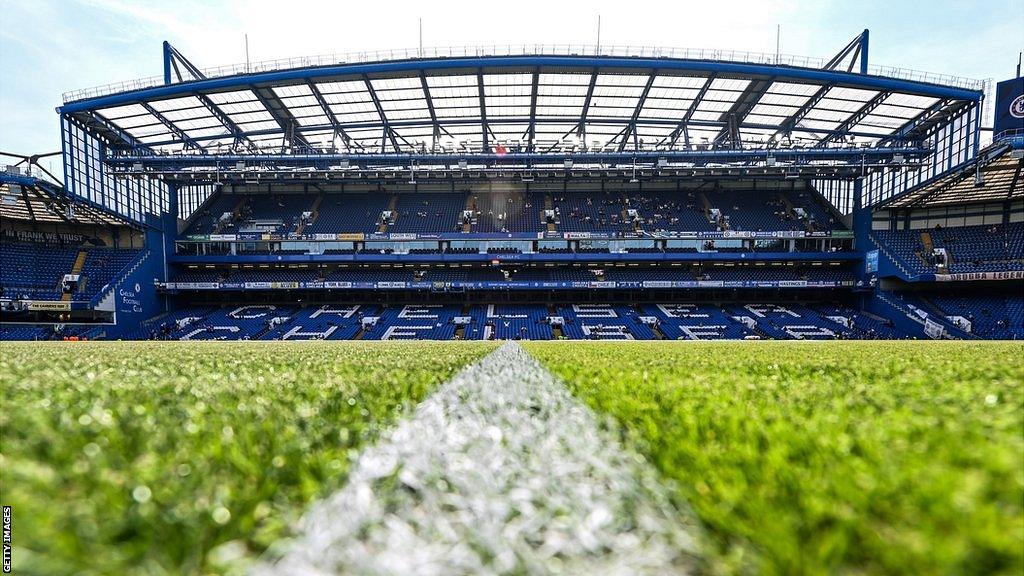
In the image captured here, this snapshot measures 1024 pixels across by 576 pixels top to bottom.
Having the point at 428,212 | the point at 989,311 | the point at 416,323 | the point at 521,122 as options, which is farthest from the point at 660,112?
the point at 989,311

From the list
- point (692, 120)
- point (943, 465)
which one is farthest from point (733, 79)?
point (943, 465)

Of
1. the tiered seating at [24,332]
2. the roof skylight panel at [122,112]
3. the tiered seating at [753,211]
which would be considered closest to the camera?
the roof skylight panel at [122,112]

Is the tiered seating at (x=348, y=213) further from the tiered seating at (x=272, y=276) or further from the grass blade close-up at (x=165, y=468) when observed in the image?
the grass blade close-up at (x=165, y=468)

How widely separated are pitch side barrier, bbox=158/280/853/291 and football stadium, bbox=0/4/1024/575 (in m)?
0.36

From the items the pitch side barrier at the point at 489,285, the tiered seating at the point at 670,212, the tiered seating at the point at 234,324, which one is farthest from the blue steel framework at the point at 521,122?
the tiered seating at the point at 234,324

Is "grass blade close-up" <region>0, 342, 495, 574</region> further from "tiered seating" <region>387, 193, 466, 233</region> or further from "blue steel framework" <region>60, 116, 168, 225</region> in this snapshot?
"blue steel framework" <region>60, 116, 168, 225</region>

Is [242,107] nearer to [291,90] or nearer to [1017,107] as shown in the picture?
[291,90]

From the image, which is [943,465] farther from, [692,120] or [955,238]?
[955,238]

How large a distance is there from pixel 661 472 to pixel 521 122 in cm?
3578

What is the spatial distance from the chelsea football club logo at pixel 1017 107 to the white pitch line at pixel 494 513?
39353mm

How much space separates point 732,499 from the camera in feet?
3.96

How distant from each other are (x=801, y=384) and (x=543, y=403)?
6.63ft

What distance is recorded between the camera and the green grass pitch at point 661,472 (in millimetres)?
974

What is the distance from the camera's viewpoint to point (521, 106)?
106ft
